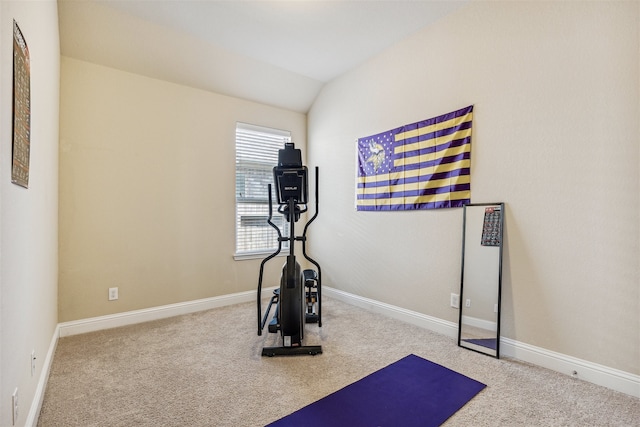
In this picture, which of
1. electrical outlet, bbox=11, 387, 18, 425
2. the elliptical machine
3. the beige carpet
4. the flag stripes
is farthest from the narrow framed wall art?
the flag stripes

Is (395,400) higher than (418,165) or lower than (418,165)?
lower

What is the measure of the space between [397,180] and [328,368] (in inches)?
80.5

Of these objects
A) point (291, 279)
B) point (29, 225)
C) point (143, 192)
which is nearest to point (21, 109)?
point (29, 225)

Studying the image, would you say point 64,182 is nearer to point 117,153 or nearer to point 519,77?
point 117,153

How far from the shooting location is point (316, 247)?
15.1 feet

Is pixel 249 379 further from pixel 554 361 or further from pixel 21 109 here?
pixel 554 361

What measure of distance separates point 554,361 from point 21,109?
3.56 m

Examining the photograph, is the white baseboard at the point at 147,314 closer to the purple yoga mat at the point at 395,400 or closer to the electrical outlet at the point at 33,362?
the electrical outlet at the point at 33,362

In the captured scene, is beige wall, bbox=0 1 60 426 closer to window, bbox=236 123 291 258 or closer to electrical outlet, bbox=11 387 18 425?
electrical outlet, bbox=11 387 18 425

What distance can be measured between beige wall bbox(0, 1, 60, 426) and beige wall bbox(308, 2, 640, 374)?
9.85 feet

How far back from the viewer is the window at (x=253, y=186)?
4156mm

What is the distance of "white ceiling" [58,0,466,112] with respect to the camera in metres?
2.79

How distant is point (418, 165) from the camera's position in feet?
10.5

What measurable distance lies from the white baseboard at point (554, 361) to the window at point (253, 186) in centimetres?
213
